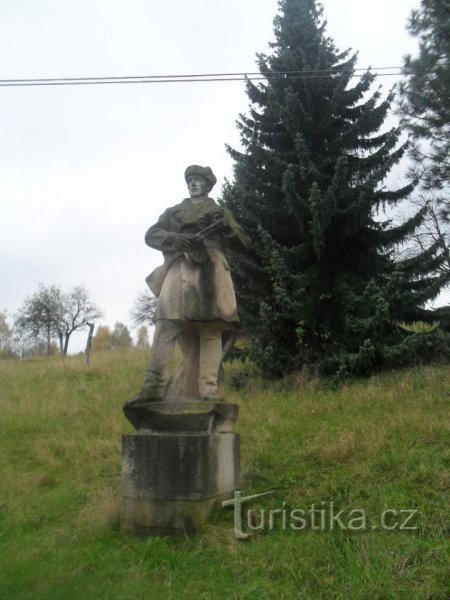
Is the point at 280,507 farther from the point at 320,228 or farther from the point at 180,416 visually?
the point at 320,228

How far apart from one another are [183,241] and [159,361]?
3.67 ft

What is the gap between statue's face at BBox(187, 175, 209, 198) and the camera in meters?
5.56

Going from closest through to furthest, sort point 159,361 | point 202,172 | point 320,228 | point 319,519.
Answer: point 319,519 < point 159,361 < point 202,172 < point 320,228

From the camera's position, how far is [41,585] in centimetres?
376

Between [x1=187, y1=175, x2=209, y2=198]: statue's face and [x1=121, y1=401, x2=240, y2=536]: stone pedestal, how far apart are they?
6.83 ft

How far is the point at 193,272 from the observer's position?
17.1 ft

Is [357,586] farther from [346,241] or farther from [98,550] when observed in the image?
[346,241]

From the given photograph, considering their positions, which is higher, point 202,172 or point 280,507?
point 202,172

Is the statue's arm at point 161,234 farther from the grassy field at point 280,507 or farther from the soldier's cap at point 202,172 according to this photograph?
the grassy field at point 280,507

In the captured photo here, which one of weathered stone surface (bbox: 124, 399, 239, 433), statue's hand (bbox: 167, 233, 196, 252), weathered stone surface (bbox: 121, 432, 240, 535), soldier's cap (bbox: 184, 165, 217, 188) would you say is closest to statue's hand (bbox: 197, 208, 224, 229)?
statue's hand (bbox: 167, 233, 196, 252)

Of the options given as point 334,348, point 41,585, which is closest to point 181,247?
point 41,585

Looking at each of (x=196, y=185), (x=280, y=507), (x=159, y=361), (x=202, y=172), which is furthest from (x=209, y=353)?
(x=202, y=172)

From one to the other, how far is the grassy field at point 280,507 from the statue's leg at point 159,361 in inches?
39.3

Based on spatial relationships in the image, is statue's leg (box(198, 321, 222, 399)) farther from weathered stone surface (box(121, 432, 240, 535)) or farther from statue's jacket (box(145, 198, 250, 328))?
weathered stone surface (box(121, 432, 240, 535))
